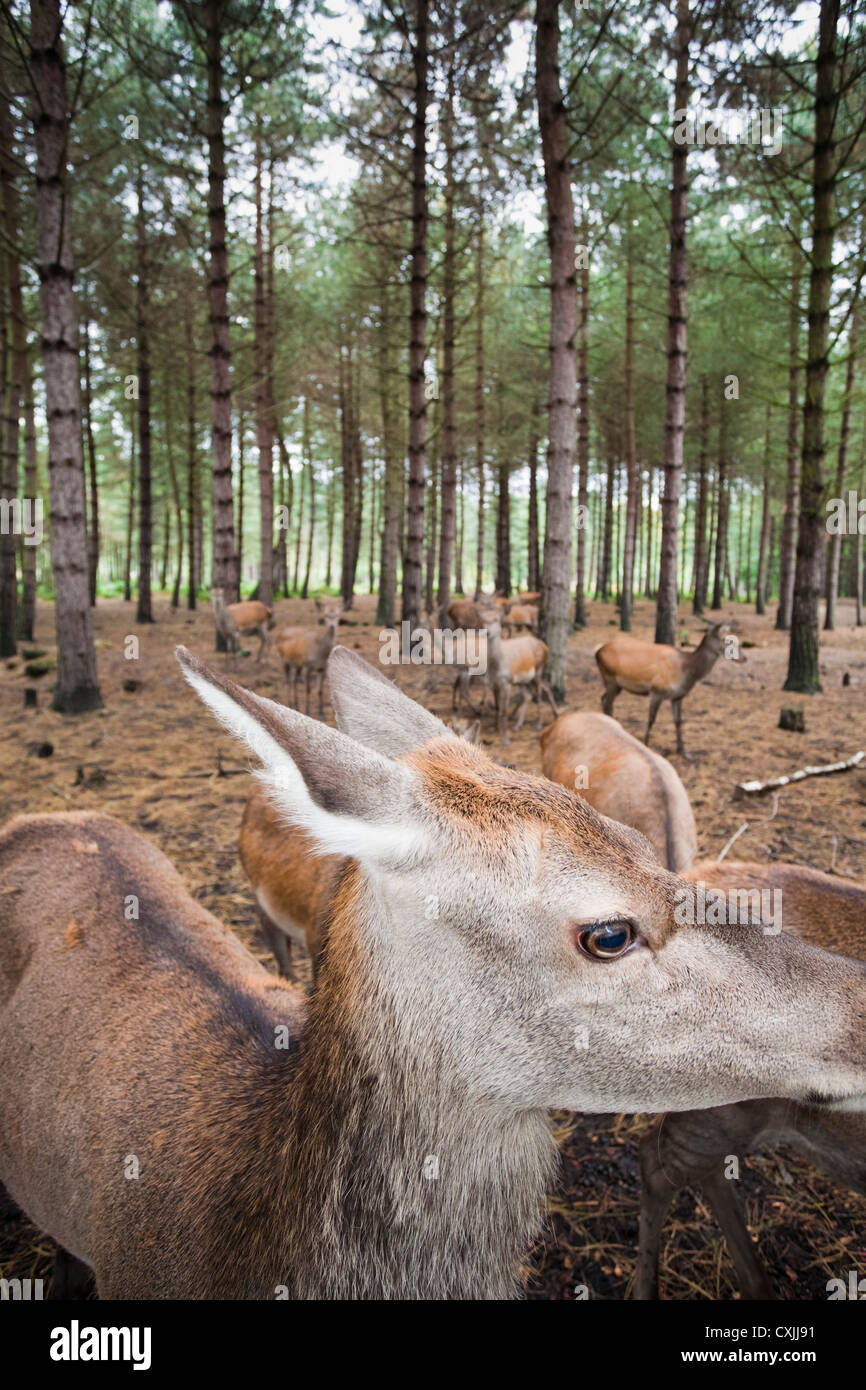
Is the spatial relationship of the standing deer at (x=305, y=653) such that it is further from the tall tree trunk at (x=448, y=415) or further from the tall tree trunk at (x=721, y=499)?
the tall tree trunk at (x=721, y=499)

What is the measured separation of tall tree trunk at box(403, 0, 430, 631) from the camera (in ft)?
40.1

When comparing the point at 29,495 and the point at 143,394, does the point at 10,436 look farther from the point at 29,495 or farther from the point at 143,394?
the point at 143,394

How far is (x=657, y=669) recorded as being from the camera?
9375 mm

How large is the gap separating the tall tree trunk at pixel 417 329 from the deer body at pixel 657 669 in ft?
16.8

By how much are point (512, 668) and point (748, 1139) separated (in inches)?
329

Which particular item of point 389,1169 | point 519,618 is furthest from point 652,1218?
point 519,618

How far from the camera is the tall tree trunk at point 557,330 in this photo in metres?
9.75

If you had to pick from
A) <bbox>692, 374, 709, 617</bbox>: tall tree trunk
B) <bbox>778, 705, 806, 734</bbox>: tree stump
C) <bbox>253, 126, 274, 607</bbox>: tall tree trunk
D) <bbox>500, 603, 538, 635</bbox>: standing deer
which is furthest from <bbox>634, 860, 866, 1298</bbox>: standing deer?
<bbox>692, 374, 709, 617</bbox>: tall tree trunk

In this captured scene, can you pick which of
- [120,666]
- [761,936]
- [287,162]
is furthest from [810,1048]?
[287,162]

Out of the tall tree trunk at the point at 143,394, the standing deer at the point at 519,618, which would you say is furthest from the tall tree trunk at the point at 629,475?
the tall tree trunk at the point at 143,394

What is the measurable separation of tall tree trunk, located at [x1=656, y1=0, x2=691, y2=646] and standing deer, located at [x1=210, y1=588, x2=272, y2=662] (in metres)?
8.72

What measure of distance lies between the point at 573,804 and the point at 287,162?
2120 centimetres

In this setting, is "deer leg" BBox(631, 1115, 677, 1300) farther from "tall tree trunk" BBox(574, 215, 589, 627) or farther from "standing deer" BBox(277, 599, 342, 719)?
"tall tree trunk" BBox(574, 215, 589, 627)

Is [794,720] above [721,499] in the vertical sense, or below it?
below
